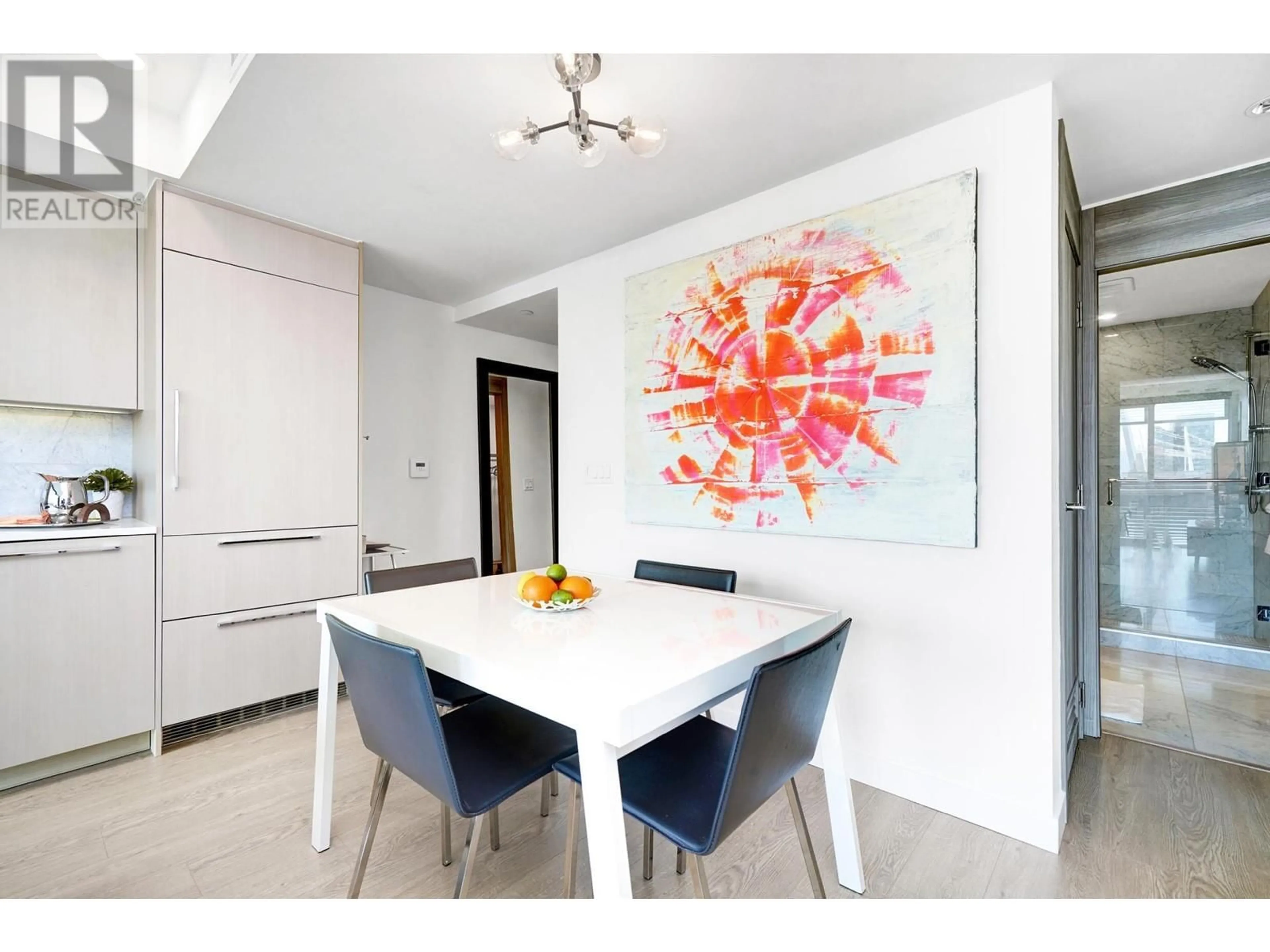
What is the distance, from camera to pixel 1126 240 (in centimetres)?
239

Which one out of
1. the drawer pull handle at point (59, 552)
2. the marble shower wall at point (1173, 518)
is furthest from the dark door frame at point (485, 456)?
the marble shower wall at point (1173, 518)

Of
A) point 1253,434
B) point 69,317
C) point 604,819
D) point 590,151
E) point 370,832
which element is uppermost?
point 590,151

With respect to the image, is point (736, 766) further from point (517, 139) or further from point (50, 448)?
point (50, 448)

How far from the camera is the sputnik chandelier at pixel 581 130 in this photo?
1557mm

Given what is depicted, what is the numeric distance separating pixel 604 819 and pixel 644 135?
5.47ft

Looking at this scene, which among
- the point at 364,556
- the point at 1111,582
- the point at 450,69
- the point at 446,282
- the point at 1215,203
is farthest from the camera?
the point at 1111,582

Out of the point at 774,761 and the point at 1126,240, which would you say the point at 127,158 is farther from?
the point at 1126,240

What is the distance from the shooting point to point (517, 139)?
1639mm

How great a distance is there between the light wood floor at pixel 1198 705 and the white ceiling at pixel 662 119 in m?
2.29

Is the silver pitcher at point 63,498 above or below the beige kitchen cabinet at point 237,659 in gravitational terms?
above

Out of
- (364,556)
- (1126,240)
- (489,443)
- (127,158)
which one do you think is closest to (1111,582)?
(1126,240)

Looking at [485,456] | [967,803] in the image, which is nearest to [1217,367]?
[967,803]

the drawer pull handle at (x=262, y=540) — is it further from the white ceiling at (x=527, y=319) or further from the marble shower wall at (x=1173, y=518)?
the marble shower wall at (x=1173, y=518)
